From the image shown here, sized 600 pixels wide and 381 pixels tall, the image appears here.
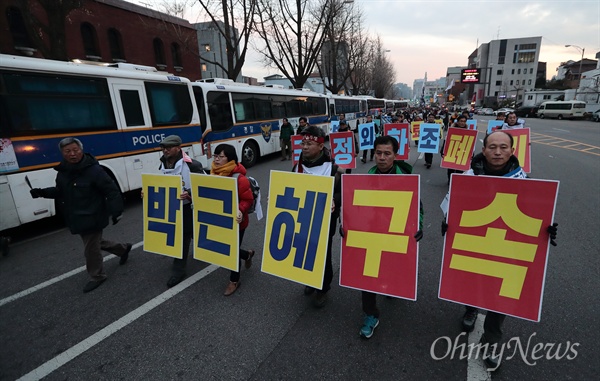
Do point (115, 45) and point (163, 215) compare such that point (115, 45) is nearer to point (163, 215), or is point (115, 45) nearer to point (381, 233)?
point (163, 215)

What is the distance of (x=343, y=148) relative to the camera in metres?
8.33

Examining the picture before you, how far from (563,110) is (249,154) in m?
44.4

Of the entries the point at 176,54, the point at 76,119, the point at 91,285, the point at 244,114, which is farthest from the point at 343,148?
the point at 176,54

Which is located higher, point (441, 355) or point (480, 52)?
point (480, 52)

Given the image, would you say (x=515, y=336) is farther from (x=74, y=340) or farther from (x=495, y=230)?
(x=74, y=340)

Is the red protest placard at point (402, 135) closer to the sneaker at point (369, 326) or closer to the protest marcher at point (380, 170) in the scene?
the protest marcher at point (380, 170)

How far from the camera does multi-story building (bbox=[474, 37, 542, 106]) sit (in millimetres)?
76500

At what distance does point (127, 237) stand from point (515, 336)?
5738mm

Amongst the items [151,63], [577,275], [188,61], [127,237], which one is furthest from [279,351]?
[188,61]

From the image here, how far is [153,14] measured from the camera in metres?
22.5

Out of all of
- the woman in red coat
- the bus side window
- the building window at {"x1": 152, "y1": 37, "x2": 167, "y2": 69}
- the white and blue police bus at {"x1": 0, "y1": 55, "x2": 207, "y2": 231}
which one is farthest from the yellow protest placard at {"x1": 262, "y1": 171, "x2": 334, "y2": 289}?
the building window at {"x1": 152, "y1": 37, "x2": 167, "y2": 69}

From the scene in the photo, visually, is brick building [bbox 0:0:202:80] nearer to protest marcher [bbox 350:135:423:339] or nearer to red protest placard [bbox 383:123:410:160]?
red protest placard [bbox 383:123:410:160]

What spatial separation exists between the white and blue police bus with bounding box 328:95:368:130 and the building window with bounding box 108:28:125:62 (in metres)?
15.4

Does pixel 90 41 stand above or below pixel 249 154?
above
